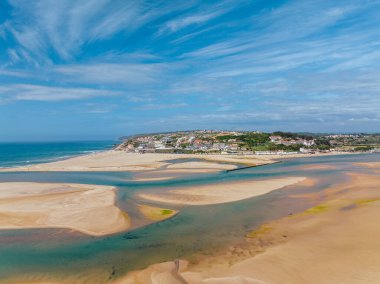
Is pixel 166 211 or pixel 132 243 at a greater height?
pixel 166 211

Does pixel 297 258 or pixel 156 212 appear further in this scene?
pixel 156 212

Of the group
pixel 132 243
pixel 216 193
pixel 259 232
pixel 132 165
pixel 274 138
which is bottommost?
pixel 132 243

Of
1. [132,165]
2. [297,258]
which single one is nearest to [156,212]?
[297,258]

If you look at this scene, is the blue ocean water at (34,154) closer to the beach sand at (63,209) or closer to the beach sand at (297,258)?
the beach sand at (63,209)

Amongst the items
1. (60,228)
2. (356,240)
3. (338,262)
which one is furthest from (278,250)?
(60,228)

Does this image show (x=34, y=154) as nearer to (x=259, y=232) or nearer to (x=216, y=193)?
(x=216, y=193)

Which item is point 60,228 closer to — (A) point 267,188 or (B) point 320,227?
(B) point 320,227

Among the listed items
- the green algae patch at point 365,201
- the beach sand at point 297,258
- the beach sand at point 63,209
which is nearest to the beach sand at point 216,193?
the beach sand at point 63,209

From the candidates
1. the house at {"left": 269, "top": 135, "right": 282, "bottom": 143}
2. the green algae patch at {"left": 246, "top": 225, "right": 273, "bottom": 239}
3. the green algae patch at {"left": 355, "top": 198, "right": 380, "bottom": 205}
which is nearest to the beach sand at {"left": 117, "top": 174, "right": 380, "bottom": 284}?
the green algae patch at {"left": 246, "top": 225, "right": 273, "bottom": 239}
